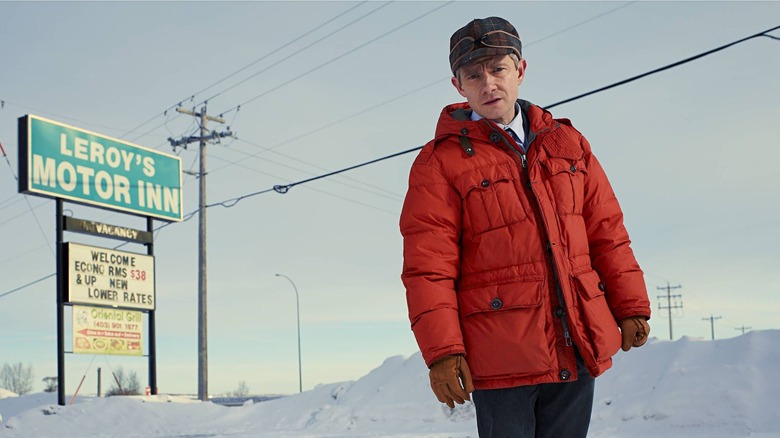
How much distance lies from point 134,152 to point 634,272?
2321cm

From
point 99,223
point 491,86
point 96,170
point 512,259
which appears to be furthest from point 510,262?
point 96,170

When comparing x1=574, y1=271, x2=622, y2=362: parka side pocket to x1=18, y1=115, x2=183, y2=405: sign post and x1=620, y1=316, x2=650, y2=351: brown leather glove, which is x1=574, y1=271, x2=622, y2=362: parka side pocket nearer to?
x1=620, y1=316, x2=650, y2=351: brown leather glove

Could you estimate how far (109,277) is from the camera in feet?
74.8

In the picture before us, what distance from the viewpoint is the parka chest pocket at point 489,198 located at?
299 centimetres

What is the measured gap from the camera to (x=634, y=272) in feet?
10.5

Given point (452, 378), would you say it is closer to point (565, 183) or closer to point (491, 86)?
point (565, 183)

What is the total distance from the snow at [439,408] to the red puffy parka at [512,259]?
893cm

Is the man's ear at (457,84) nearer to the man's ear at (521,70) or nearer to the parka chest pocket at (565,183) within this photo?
the man's ear at (521,70)

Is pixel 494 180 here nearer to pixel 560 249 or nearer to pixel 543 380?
pixel 560 249

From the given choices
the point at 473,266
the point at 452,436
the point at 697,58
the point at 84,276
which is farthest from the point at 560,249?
the point at 84,276

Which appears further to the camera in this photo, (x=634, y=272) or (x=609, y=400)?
(x=609, y=400)

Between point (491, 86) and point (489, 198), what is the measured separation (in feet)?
1.59

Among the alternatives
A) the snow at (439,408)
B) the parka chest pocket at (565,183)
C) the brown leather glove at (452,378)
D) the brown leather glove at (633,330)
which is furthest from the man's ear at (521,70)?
the snow at (439,408)

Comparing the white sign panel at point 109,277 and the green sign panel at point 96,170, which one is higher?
the green sign panel at point 96,170
